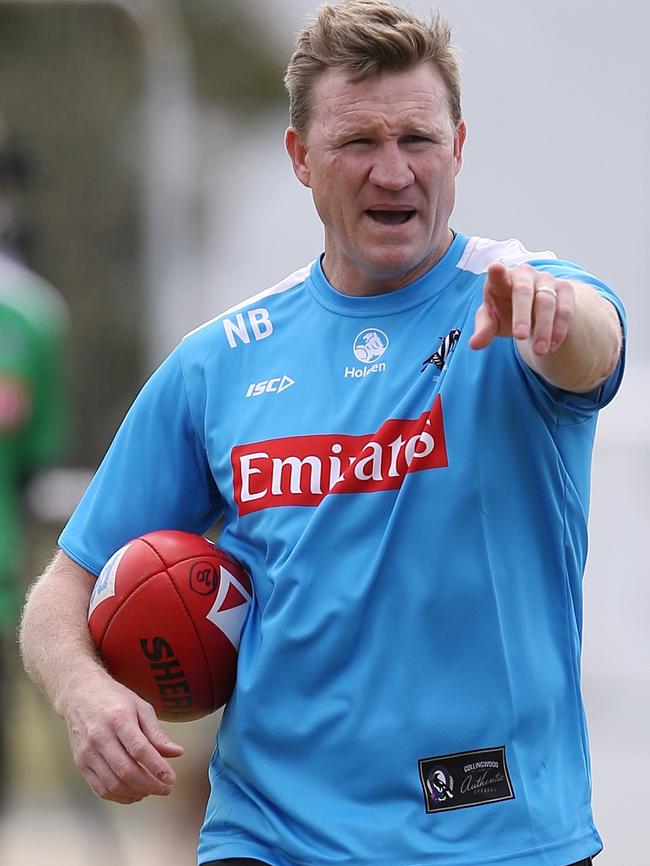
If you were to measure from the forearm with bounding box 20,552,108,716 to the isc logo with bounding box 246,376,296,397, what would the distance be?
0.58 m

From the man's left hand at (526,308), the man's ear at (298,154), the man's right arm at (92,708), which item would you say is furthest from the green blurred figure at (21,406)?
the man's left hand at (526,308)

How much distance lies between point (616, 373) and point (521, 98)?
6.58 meters

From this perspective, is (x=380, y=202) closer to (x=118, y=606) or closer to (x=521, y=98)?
(x=118, y=606)

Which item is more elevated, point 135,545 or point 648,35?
point 648,35

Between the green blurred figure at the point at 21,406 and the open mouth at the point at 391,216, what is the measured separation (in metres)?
4.21

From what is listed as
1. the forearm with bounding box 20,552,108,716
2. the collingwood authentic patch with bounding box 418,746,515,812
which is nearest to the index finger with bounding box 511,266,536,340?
the collingwood authentic patch with bounding box 418,746,515,812

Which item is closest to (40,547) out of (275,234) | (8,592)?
(8,592)

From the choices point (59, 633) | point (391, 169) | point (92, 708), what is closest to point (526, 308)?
point (391, 169)

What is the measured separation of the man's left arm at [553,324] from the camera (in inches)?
112

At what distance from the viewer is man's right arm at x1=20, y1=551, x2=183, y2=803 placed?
124 inches

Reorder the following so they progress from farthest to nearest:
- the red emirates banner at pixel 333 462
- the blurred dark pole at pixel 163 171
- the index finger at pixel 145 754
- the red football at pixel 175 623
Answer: the blurred dark pole at pixel 163 171
the red football at pixel 175 623
the red emirates banner at pixel 333 462
the index finger at pixel 145 754

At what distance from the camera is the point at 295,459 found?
3398 mm

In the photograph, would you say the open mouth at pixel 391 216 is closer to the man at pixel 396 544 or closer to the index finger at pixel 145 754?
the man at pixel 396 544

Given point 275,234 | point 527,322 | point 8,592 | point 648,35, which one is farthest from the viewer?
point 275,234
